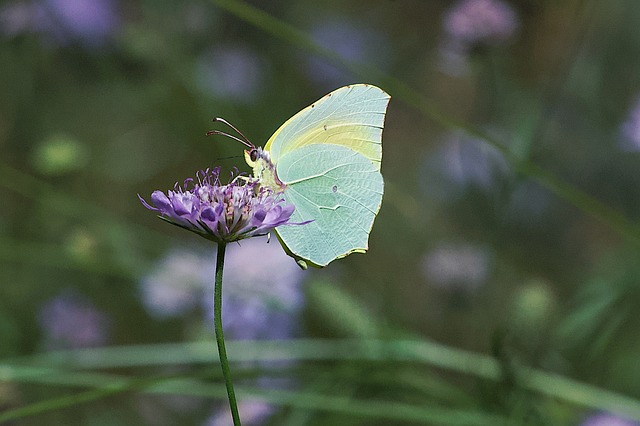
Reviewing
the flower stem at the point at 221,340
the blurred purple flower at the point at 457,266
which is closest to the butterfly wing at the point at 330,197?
the flower stem at the point at 221,340

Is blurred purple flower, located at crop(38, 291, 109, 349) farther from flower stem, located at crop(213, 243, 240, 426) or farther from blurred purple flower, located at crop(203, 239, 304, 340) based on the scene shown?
flower stem, located at crop(213, 243, 240, 426)

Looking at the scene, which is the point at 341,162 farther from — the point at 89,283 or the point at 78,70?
the point at 78,70

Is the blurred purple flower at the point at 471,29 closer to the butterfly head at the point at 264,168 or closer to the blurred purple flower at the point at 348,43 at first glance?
the butterfly head at the point at 264,168

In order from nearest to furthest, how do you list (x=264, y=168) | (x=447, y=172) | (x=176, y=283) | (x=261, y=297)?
(x=264, y=168)
(x=261, y=297)
(x=176, y=283)
(x=447, y=172)

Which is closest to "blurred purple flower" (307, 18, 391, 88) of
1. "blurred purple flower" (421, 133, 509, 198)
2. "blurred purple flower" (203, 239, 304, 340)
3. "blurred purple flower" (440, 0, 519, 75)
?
"blurred purple flower" (421, 133, 509, 198)

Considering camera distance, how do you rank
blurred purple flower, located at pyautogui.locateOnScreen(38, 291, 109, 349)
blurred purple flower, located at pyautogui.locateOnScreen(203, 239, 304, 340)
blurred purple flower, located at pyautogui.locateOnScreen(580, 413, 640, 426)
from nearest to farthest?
blurred purple flower, located at pyautogui.locateOnScreen(580, 413, 640, 426), blurred purple flower, located at pyautogui.locateOnScreen(203, 239, 304, 340), blurred purple flower, located at pyautogui.locateOnScreen(38, 291, 109, 349)

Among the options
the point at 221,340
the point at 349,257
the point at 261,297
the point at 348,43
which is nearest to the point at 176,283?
the point at 261,297

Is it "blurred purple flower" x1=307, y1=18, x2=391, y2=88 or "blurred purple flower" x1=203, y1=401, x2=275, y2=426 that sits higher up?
"blurred purple flower" x1=307, y1=18, x2=391, y2=88

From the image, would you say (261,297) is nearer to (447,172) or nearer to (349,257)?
(349,257)
